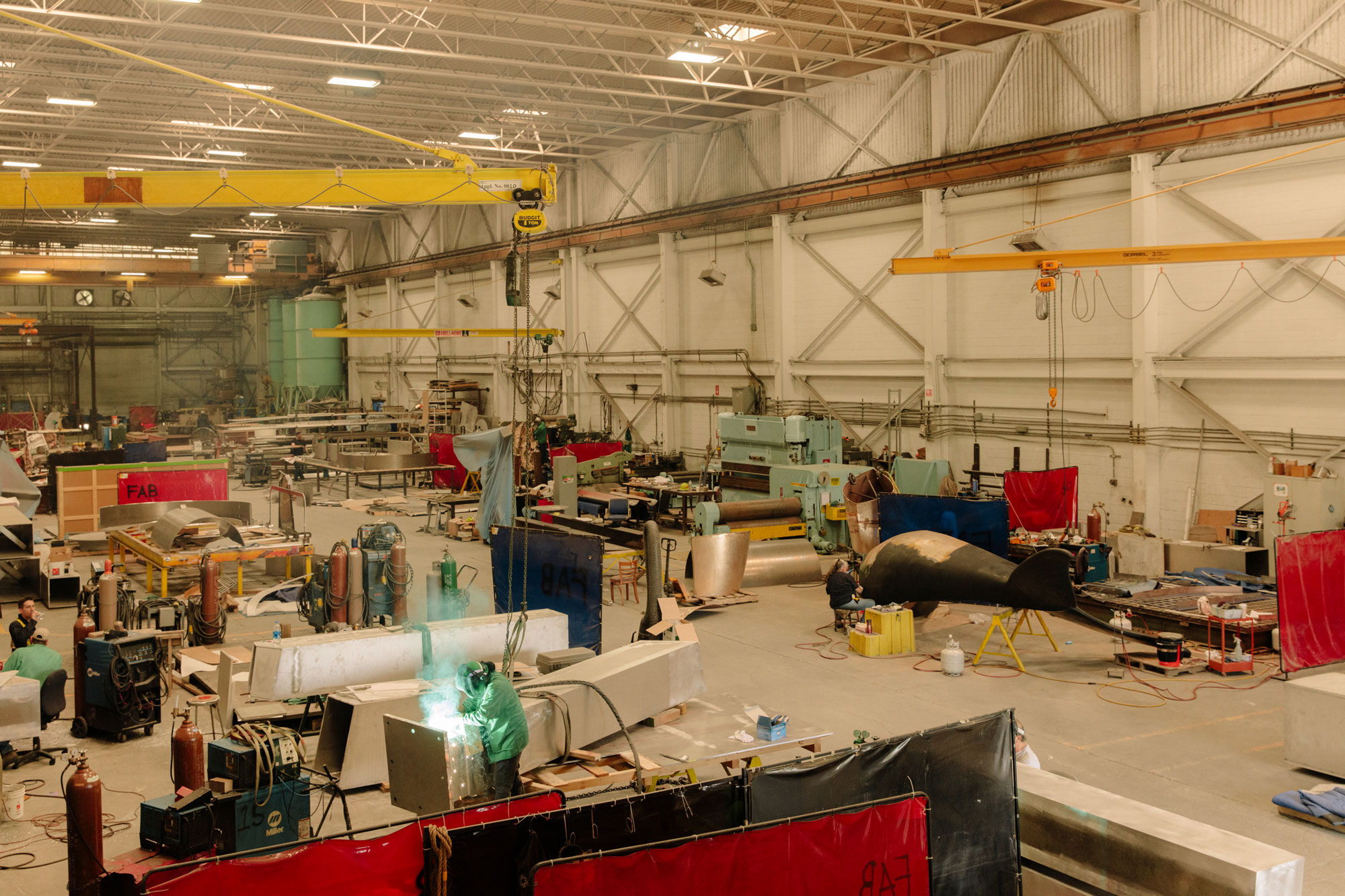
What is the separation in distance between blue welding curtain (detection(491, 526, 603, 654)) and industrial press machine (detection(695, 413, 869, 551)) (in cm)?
474

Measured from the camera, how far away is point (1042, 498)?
54.4 ft

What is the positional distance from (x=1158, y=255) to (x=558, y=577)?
30.5 ft

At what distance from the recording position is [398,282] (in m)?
39.0

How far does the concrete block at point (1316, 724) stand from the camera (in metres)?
8.48

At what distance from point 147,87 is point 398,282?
59.0 ft

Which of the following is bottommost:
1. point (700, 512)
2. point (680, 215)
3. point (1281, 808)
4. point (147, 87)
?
point (1281, 808)

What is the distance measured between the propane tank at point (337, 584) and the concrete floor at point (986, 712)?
65.3 inches

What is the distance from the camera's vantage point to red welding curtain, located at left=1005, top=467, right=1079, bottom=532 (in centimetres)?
1650

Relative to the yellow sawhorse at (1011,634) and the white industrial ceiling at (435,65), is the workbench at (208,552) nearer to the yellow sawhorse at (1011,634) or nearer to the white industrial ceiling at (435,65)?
the white industrial ceiling at (435,65)

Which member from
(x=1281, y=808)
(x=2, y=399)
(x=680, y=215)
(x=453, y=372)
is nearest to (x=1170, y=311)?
(x=1281, y=808)

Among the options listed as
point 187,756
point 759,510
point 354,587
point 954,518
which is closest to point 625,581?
point 759,510

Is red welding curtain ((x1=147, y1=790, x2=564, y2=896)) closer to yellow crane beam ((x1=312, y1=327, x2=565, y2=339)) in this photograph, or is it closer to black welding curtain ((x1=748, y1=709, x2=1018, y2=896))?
black welding curtain ((x1=748, y1=709, x2=1018, y2=896))

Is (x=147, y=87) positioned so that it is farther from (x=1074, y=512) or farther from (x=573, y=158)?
(x=1074, y=512)

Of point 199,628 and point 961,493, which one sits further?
point 961,493
